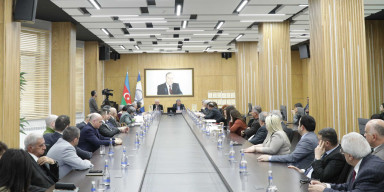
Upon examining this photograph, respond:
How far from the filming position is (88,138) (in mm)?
5535

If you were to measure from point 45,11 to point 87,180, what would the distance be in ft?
25.1

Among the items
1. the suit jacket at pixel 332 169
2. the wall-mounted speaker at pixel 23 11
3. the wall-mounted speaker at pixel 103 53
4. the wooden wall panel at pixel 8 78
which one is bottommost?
the suit jacket at pixel 332 169

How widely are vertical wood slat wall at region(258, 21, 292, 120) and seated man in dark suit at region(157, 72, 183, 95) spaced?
8.40m

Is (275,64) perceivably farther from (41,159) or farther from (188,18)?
(41,159)

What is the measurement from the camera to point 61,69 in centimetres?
1120

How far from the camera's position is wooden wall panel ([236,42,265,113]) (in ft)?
48.3

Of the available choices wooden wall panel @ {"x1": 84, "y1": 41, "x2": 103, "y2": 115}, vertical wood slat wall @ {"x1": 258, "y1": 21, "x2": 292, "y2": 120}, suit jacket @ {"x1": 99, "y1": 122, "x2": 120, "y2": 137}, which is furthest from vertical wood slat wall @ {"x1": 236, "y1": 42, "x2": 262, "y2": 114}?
suit jacket @ {"x1": 99, "y1": 122, "x2": 120, "y2": 137}

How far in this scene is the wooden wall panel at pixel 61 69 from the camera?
36.6 ft

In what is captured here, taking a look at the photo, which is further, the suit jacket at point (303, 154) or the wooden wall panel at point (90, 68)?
the wooden wall panel at point (90, 68)

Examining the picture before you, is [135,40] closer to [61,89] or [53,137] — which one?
[61,89]

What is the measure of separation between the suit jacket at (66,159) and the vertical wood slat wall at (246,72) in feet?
37.3

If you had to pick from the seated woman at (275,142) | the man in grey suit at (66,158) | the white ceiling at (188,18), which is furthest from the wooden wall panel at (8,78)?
the seated woman at (275,142)

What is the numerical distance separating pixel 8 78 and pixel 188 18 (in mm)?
5293

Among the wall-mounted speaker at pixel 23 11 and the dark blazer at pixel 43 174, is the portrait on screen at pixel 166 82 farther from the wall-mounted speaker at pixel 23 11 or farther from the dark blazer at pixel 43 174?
the dark blazer at pixel 43 174
